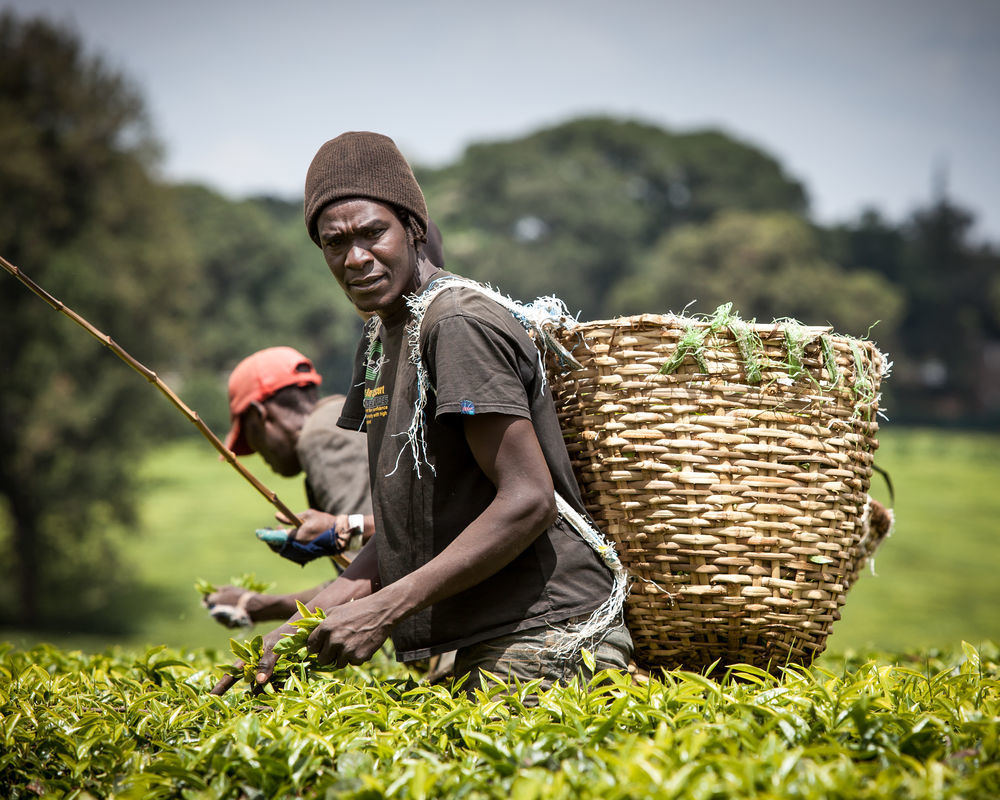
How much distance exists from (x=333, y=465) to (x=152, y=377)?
105cm

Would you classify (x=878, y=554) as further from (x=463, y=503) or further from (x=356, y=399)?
(x=463, y=503)

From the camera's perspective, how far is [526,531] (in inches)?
86.8

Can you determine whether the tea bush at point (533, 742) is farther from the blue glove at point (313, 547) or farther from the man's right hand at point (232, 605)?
the man's right hand at point (232, 605)

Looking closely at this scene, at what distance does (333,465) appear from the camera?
3.66m

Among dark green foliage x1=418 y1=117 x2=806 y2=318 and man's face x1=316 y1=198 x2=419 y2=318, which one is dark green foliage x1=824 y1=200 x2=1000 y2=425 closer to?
dark green foliage x1=418 y1=117 x2=806 y2=318

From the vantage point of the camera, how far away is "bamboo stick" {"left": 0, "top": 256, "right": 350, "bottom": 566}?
2.61 metres

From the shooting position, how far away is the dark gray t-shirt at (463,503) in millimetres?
2293

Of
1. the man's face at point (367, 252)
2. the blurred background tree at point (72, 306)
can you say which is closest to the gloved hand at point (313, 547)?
the man's face at point (367, 252)

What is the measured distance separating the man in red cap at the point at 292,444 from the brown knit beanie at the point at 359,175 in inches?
47.5

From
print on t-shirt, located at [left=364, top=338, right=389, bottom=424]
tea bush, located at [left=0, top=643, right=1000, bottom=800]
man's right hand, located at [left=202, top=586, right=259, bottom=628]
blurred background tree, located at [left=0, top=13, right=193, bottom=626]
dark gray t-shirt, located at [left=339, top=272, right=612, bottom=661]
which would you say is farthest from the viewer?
blurred background tree, located at [left=0, top=13, right=193, bottom=626]

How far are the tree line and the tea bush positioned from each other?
3.51 ft

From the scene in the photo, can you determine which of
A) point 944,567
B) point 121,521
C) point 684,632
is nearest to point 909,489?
point 944,567

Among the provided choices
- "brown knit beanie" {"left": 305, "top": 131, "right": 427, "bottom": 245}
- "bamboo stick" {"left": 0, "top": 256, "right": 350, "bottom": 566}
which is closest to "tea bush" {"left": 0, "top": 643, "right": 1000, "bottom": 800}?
"bamboo stick" {"left": 0, "top": 256, "right": 350, "bottom": 566}

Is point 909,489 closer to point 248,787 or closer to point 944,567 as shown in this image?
point 944,567
